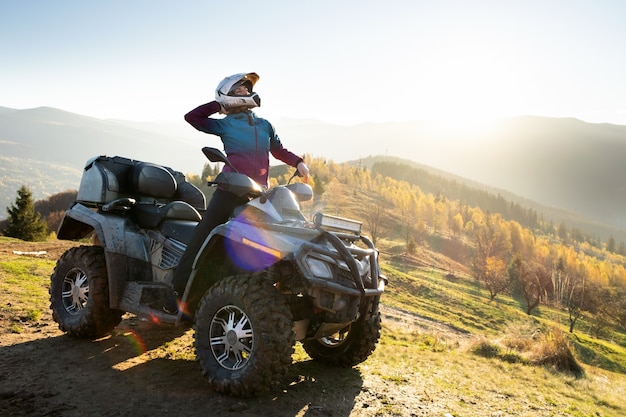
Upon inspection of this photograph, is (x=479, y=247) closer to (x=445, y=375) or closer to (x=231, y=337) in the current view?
(x=445, y=375)

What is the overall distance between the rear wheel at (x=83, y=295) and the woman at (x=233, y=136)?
1.18 metres

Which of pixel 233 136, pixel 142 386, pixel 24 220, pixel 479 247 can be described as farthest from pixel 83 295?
pixel 479 247

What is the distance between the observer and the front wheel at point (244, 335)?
4129 millimetres

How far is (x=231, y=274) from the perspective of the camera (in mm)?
5078

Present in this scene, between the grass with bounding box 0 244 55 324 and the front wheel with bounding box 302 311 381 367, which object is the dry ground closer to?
the front wheel with bounding box 302 311 381 367

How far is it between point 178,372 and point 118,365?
70cm

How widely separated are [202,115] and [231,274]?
1.83 m

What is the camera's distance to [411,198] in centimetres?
16412

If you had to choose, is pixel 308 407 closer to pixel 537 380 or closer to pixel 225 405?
pixel 225 405

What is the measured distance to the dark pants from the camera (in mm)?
4953

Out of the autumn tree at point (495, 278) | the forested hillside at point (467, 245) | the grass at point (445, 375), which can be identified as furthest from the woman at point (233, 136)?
the autumn tree at point (495, 278)

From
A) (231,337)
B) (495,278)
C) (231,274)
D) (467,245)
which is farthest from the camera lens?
(467,245)

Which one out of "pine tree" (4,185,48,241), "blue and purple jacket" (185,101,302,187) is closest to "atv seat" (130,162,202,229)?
"blue and purple jacket" (185,101,302,187)

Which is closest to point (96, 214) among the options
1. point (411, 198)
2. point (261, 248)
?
point (261, 248)
